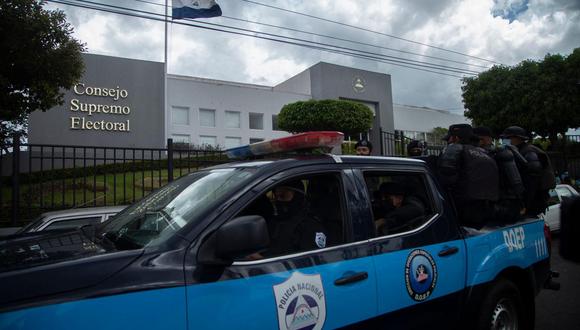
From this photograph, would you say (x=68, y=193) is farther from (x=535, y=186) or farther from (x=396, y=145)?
(x=396, y=145)

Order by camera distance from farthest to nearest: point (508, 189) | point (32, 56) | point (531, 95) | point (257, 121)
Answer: point (257, 121)
point (531, 95)
point (32, 56)
point (508, 189)

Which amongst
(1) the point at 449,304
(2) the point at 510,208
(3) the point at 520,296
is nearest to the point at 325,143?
(1) the point at 449,304

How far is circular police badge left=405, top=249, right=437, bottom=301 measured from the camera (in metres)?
2.76

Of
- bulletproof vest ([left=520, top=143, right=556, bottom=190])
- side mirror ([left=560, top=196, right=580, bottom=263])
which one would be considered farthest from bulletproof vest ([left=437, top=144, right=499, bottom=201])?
side mirror ([left=560, top=196, right=580, bottom=263])

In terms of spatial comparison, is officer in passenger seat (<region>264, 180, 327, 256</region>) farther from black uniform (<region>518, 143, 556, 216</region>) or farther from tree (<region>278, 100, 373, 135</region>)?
tree (<region>278, 100, 373, 135</region>)

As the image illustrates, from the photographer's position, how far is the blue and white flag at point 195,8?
1506cm

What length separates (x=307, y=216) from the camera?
2916 mm

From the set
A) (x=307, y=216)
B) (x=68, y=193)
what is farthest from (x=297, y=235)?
(x=68, y=193)

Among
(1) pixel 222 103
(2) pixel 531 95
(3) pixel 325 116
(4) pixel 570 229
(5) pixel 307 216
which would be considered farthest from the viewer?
(1) pixel 222 103

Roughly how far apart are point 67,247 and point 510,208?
3550 millimetres

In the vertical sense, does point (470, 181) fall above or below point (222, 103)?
below

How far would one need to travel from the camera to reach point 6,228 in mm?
6859

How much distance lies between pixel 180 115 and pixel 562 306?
923 inches

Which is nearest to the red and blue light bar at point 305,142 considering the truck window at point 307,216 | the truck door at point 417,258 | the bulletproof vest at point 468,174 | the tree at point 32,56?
the truck window at point 307,216
